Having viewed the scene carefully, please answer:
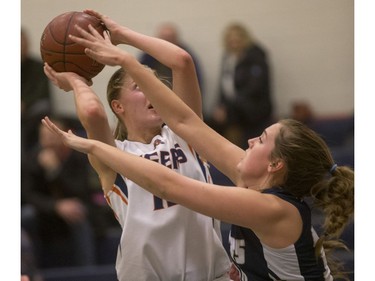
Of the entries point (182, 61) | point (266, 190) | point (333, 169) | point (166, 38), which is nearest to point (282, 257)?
point (266, 190)

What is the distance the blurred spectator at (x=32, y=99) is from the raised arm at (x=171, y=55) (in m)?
1.03

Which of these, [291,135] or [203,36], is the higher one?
[203,36]

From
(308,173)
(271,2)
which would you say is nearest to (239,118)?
(271,2)

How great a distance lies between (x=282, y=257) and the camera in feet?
7.44

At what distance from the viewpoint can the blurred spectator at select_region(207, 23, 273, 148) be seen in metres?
3.67

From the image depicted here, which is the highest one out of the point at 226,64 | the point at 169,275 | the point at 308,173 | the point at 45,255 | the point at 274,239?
the point at 226,64

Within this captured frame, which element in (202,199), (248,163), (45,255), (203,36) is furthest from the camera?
(45,255)

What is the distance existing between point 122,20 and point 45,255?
132 cm

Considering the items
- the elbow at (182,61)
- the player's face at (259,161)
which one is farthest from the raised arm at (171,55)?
the player's face at (259,161)

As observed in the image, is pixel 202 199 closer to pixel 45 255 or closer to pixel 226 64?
pixel 226 64

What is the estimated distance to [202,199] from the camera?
2.19m

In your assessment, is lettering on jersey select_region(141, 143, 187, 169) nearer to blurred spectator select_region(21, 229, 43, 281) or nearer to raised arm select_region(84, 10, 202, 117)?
raised arm select_region(84, 10, 202, 117)

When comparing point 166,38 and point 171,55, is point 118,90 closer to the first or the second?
point 171,55

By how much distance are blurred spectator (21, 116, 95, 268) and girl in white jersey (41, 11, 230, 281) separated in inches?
49.0
